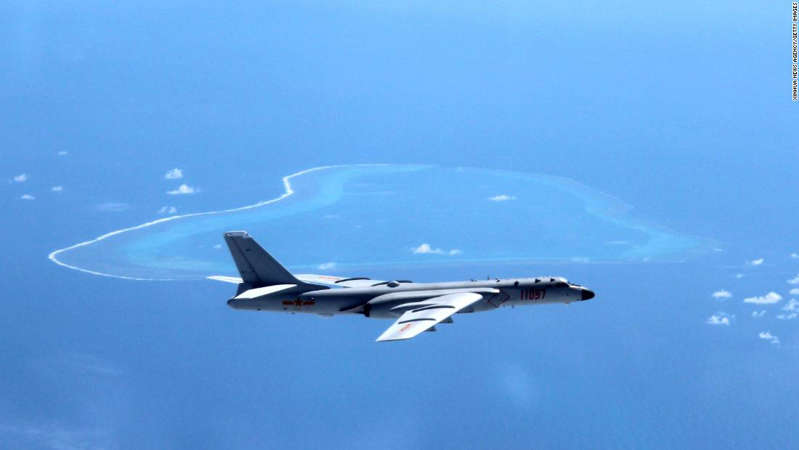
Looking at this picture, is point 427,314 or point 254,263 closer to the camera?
point 427,314

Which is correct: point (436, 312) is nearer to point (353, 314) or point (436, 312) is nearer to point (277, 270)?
point (353, 314)

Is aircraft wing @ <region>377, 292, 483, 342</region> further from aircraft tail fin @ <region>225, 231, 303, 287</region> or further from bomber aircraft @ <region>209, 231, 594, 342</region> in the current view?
aircraft tail fin @ <region>225, 231, 303, 287</region>

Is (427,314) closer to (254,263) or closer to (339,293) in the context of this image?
(339,293)

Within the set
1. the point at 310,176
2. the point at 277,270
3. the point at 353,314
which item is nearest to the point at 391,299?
the point at 353,314

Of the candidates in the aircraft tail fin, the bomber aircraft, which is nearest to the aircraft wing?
the bomber aircraft

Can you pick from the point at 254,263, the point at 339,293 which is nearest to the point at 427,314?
the point at 339,293

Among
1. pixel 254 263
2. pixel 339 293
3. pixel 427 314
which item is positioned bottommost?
pixel 427 314
